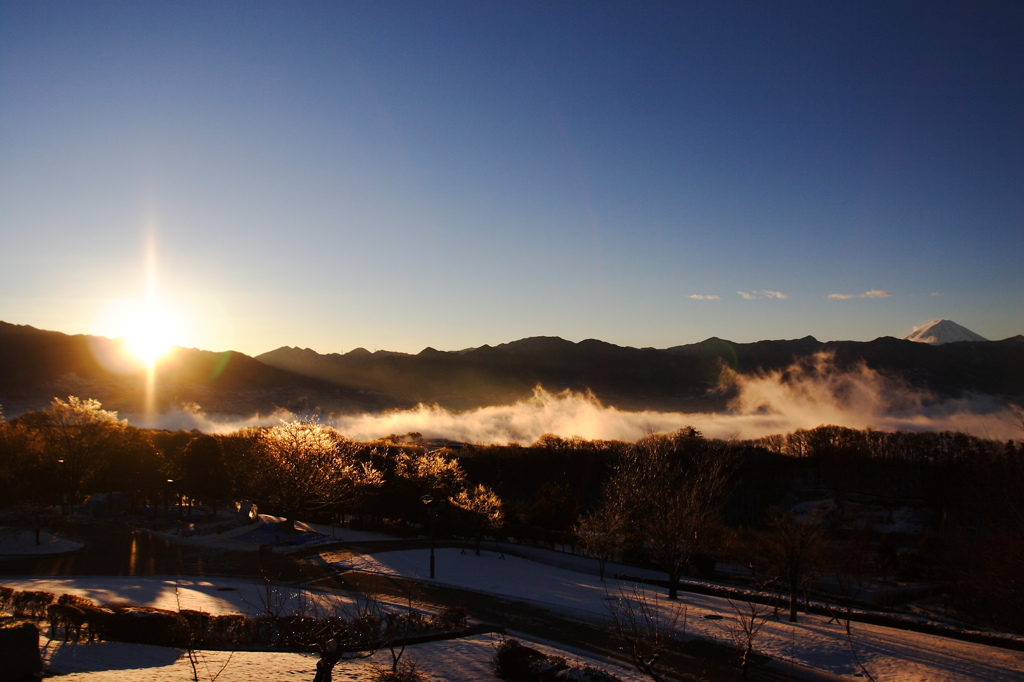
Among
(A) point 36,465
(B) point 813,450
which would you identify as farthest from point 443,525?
(B) point 813,450

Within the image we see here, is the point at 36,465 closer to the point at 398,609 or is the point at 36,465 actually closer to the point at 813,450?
the point at 398,609

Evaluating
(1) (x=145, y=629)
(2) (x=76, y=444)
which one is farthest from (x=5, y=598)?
(2) (x=76, y=444)

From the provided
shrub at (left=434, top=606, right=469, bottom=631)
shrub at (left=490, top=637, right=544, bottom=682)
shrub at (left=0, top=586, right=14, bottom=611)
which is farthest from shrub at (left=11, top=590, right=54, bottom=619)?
shrub at (left=490, top=637, right=544, bottom=682)

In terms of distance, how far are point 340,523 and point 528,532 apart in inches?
701

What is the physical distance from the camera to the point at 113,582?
25188 millimetres

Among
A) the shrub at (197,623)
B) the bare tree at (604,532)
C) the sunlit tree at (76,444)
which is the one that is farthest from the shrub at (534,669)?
the sunlit tree at (76,444)

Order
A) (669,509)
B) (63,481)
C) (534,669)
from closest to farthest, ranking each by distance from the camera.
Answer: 1. (534,669)
2. (669,509)
3. (63,481)

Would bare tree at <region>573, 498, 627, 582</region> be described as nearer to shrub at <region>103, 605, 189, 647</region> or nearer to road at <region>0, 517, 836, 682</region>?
road at <region>0, 517, 836, 682</region>

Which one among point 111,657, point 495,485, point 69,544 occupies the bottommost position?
point 495,485

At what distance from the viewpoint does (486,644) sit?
1906 cm

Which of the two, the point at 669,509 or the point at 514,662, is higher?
the point at 669,509

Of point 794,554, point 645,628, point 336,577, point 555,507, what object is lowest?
point 555,507

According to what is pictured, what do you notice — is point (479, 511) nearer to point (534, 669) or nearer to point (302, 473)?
point (302, 473)

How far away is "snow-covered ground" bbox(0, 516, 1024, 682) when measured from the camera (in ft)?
48.1
